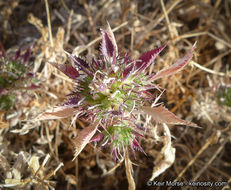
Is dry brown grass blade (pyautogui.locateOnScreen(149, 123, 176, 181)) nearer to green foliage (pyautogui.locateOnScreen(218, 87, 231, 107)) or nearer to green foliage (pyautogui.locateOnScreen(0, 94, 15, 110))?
green foliage (pyautogui.locateOnScreen(218, 87, 231, 107))

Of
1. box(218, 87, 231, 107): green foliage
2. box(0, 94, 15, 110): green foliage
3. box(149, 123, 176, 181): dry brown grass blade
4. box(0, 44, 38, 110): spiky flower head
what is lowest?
box(218, 87, 231, 107): green foliage

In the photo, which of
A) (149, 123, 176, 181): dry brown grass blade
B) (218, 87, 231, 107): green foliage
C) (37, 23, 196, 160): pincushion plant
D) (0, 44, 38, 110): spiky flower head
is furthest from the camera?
(218, 87, 231, 107): green foliage

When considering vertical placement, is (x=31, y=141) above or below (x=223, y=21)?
below

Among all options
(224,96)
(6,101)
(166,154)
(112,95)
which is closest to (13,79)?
(6,101)

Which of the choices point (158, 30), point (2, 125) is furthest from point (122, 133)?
point (158, 30)

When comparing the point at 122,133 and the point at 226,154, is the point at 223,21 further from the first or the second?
the point at 122,133

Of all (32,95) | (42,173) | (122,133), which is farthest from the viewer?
(32,95)

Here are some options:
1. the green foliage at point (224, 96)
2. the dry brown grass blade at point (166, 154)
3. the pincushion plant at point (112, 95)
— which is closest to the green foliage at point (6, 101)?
the pincushion plant at point (112, 95)

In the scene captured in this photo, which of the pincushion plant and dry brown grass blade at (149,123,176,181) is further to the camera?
dry brown grass blade at (149,123,176,181)

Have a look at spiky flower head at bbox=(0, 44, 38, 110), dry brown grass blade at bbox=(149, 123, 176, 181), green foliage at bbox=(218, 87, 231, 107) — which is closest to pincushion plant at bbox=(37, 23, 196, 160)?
dry brown grass blade at bbox=(149, 123, 176, 181)
